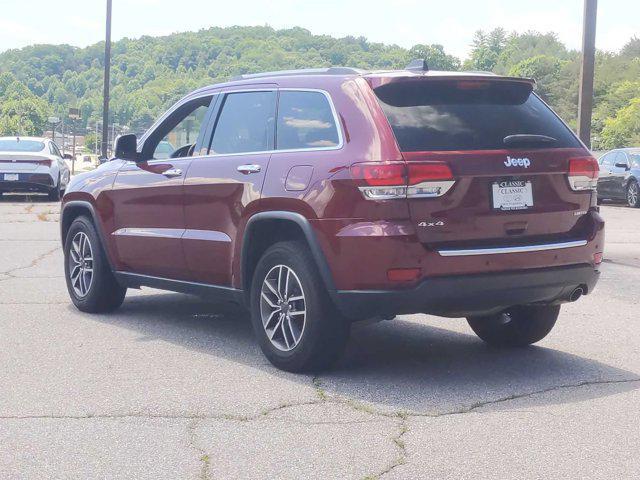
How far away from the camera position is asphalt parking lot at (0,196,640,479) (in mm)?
4543

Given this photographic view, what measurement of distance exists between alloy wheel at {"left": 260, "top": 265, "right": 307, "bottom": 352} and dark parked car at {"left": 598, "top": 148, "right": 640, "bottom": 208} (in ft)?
69.5

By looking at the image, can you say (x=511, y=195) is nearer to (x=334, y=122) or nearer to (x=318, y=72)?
(x=334, y=122)

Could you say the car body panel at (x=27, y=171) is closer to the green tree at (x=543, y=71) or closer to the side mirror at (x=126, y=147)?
the side mirror at (x=126, y=147)

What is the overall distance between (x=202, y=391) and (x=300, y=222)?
1086 millimetres

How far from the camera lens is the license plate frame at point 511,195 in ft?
19.7

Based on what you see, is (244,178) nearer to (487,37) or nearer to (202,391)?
(202,391)

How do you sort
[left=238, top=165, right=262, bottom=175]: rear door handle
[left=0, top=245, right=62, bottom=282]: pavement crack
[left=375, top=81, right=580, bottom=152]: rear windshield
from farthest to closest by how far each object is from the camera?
[left=0, top=245, right=62, bottom=282]: pavement crack → [left=238, top=165, right=262, bottom=175]: rear door handle → [left=375, top=81, right=580, bottom=152]: rear windshield

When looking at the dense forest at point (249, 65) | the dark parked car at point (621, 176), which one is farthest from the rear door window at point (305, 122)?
the dense forest at point (249, 65)

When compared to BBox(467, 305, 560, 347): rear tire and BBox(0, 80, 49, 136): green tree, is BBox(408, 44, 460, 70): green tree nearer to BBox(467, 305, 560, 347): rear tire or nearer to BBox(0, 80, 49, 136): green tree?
BBox(0, 80, 49, 136): green tree

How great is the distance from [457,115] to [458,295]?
1.05 meters

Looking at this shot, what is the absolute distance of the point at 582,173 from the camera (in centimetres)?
641

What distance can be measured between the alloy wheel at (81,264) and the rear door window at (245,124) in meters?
1.94

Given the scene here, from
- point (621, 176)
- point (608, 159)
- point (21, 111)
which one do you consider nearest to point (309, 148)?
point (621, 176)

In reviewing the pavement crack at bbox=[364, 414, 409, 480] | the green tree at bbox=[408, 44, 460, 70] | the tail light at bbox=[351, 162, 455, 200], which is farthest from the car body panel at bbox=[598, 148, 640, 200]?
the green tree at bbox=[408, 44, 460, 70]
